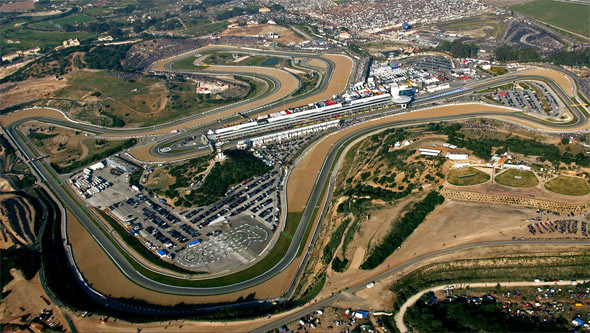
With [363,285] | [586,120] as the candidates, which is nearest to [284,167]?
[363,285]

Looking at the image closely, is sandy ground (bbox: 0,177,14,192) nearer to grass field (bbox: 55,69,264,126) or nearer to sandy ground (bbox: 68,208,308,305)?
sandy ground (bbox: 68,208,308,305)

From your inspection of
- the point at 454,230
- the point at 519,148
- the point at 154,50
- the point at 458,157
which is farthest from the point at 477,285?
the point at 154,50

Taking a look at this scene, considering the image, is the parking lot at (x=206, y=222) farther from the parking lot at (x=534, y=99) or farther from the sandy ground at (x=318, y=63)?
the sandy ground at (x=318, y=63)

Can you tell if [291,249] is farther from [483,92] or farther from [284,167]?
[483,92]

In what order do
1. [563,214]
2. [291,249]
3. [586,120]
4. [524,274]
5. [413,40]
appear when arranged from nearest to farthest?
Result: [524,274] → [563,214] → [291,249] → [586,120] → [413,40]

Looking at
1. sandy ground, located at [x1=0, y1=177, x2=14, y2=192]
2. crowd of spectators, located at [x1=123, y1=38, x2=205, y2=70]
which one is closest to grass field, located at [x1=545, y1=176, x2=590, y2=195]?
sandy ground, located at [x1=0, y1=177, x2=14, y2=192]

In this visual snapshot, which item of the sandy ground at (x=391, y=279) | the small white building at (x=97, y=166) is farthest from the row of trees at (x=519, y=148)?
the small white building at (x=97, y=166)
